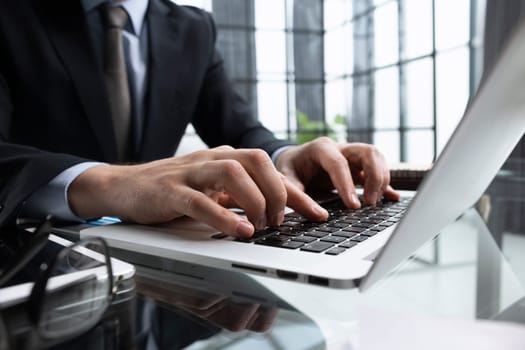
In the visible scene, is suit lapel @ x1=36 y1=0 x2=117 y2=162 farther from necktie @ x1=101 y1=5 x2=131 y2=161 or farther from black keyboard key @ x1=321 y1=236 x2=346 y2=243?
black keyboard key @ x1=321 y1=236 x2=346 y2=243

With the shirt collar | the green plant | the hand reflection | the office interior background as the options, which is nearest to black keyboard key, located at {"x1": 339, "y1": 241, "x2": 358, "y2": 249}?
the hand reflection

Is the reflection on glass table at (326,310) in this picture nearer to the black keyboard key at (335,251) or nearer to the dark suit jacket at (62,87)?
the black keyboard key at (335,251)

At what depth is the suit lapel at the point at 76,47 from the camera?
2.47ft

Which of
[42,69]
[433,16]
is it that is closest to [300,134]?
[433,16]

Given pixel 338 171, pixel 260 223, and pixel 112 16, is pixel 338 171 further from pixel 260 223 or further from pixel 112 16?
pixel 112 16

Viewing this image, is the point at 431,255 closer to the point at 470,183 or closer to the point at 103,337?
the point at 470,183

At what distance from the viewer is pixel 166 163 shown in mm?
473

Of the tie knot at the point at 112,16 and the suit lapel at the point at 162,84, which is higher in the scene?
the tie knot at the point at 112,16

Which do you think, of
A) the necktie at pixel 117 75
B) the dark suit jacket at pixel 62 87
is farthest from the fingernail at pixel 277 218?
the necktie at pixel 117 75

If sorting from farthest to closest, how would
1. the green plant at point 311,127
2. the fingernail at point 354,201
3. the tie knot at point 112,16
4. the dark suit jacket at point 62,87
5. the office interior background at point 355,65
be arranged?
the green plant at point 311,127
the office interior background at point 355,65
the tie knot at point 112,16
the dark suit jacket at point 62,87
the fingernail at point 354,201

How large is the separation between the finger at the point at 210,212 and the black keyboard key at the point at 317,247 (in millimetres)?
52

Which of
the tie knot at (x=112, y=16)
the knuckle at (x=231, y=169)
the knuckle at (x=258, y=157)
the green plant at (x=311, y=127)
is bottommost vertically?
the green plant at (x=311, y=127)

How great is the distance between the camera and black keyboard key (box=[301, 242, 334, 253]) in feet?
1.12

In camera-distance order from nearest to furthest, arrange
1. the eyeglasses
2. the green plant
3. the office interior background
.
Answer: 1. the eyeglasses
2. the office interior background
3. the green plant
